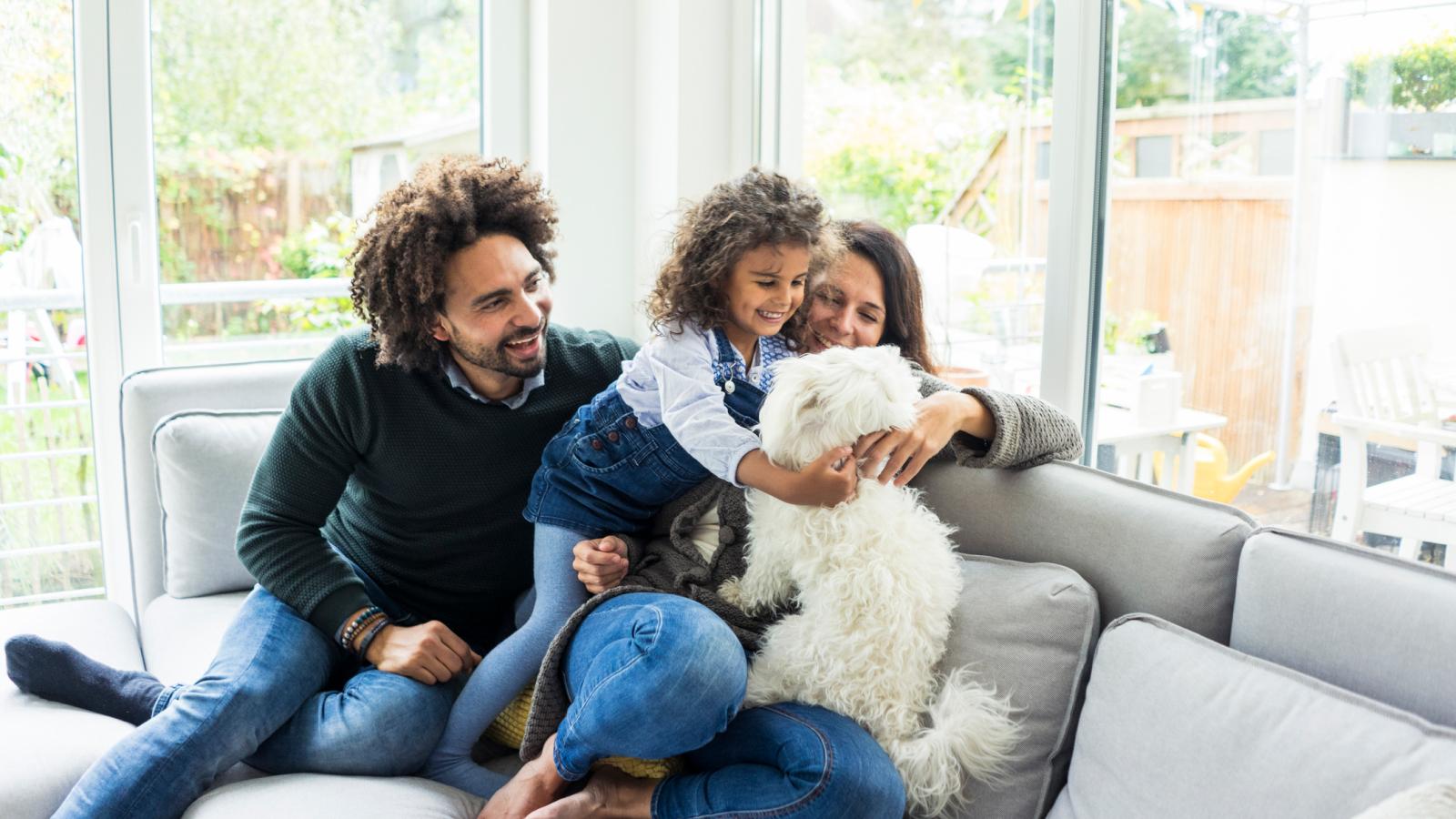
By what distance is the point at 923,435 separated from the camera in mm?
1591

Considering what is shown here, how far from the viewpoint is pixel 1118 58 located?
193 cm

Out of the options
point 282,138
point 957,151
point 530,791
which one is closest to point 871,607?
point 530,791

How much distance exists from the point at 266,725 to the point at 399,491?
0.42 metres

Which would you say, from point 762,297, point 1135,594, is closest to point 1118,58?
point 762,297

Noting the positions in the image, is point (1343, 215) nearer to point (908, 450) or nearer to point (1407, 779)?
point (908, 450)

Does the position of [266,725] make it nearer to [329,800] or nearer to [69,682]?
[329,800]

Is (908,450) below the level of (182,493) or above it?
above

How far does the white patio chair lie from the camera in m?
1.54

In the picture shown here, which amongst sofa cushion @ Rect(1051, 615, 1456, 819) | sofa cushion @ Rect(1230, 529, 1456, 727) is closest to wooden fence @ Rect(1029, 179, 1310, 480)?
sofa cushion @ Rect(1230, 529, 1456, 727)

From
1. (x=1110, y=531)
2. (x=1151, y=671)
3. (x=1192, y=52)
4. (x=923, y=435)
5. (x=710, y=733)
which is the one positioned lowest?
(x=710, y=733)

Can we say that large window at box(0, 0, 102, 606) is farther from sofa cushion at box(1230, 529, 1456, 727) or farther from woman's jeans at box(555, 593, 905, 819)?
sofa cushion at box(1230, 529, 1456, 727)

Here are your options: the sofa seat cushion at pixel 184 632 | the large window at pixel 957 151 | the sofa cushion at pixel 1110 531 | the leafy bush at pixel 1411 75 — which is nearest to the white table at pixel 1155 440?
the large window at pixel 957 151

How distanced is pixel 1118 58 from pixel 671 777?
4.35 feet

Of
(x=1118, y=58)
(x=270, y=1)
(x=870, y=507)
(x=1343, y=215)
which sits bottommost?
(x=870, y=507)
